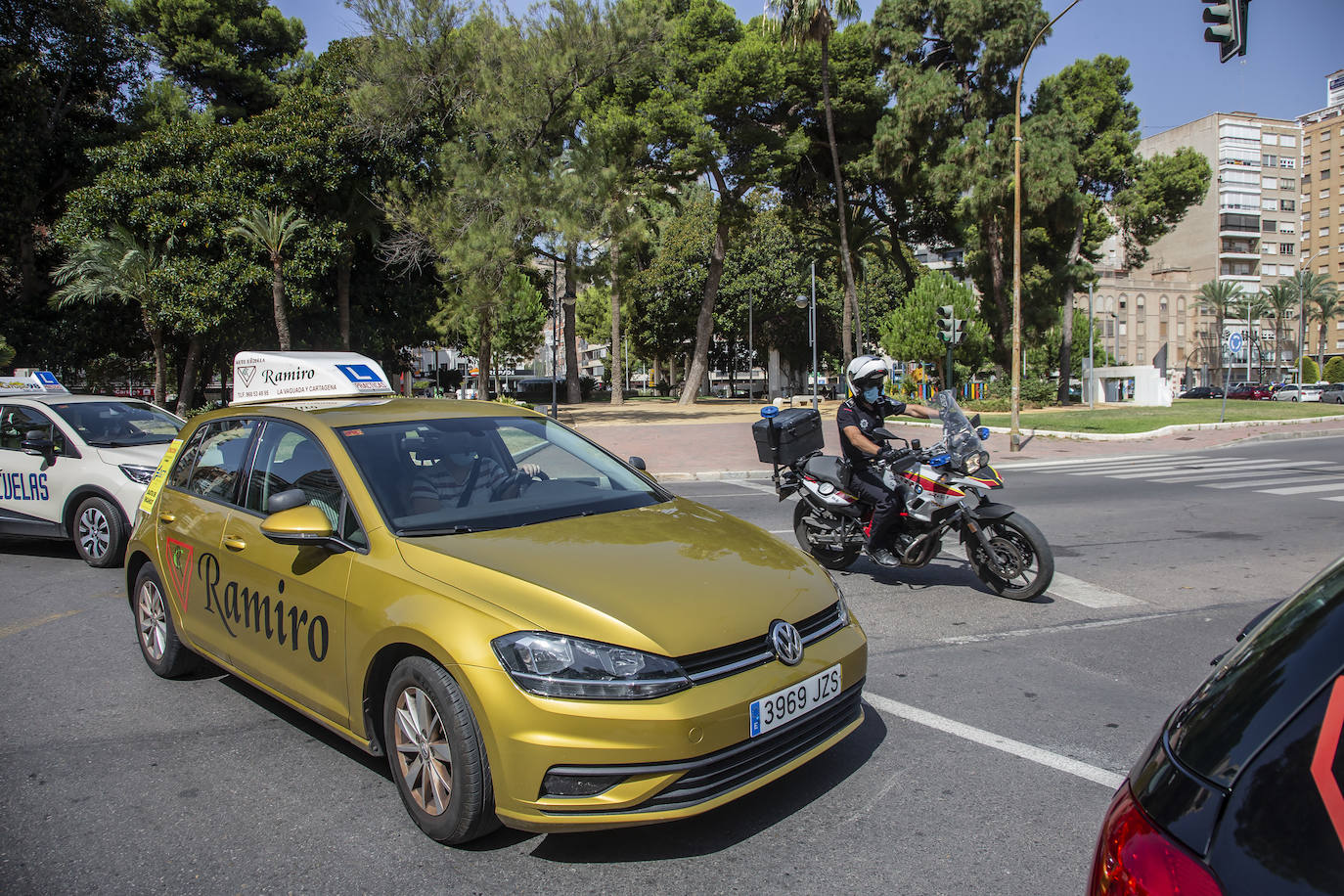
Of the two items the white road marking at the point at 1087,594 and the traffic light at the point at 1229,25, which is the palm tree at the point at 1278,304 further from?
the white road marking at the point at 1087,594

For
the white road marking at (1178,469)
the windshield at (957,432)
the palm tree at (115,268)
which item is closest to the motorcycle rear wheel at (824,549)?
the windshield at (957,432)

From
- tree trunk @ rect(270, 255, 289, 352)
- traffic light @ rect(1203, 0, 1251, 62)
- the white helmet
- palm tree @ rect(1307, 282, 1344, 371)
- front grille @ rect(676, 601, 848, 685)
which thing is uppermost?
palm tree @ rect(1307, 282, 1344, 371)

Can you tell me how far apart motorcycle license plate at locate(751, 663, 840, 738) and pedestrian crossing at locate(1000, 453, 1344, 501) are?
11130mm

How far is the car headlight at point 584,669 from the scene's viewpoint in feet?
8.97

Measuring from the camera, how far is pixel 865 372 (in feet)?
21.5

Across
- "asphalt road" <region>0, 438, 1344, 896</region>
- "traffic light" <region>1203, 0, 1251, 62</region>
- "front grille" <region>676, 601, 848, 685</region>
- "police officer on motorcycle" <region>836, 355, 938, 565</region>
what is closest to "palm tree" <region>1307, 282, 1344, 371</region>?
"traffic light" <region>1203, 0, 1251, 62</region>

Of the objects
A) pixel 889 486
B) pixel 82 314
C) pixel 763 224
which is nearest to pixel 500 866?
pixel 889 486

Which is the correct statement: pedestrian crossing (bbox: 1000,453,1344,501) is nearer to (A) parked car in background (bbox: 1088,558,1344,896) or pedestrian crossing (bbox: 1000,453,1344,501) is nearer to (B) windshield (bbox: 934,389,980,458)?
(B) windshield (bbox: 934,389,980,458)

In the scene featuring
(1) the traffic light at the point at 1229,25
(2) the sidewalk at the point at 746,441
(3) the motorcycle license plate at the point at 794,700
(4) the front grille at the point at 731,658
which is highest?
(1) the traffic light at the point at 1229,25

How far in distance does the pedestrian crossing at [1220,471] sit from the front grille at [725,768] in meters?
11.3

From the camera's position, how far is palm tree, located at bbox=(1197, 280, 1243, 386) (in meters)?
80.3

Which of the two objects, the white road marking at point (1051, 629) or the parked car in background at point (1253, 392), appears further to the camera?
the parked car in background at point (1253, 392)

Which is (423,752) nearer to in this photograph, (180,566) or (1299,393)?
(180,566)

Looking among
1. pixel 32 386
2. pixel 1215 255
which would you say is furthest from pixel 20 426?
pixel 1215 255
